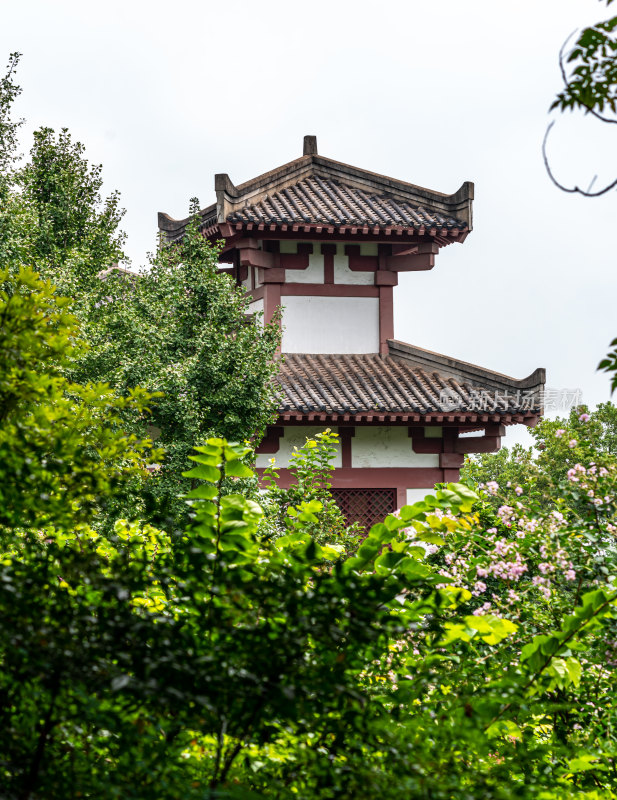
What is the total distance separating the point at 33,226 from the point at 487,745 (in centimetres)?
1193

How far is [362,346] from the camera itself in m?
14.7

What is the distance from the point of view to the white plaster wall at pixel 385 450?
1394 cm

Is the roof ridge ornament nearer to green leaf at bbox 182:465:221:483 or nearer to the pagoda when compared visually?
the pagoda

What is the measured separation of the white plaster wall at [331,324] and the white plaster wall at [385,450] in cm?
150

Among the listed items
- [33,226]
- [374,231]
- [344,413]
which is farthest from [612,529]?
[33,226]

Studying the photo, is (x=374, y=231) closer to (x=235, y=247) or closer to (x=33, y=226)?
(x=235, y=247)

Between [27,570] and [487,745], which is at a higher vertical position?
[27,570]

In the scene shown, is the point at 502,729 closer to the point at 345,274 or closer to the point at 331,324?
the point at 331,324

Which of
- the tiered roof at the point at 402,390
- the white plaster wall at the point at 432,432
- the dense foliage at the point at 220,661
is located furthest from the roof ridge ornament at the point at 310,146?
the dense foliage at the point at 220,661

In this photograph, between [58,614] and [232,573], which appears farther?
[232,573]

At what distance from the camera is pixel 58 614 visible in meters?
2.28

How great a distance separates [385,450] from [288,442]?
1.58m

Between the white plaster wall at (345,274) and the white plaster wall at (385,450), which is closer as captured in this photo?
the white plaster wall at (385,450)

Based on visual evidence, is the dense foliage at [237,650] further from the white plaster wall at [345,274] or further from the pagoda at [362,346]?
the white plaster wall at [345,274]
